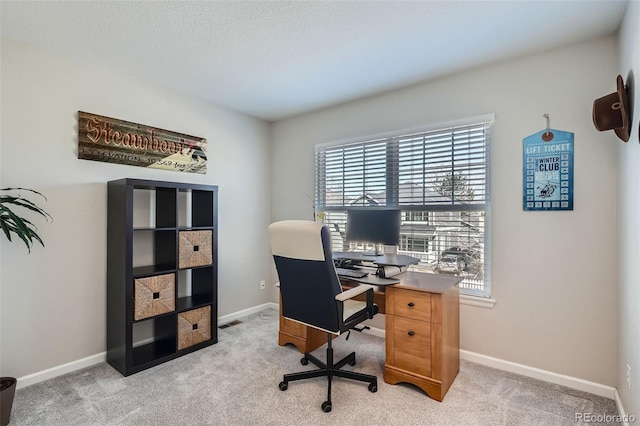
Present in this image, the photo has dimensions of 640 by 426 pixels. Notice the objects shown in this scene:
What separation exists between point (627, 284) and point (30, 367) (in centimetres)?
400

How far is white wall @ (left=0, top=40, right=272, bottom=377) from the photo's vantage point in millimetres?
2260

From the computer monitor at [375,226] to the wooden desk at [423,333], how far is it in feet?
1.44

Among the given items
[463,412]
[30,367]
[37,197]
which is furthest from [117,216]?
[463,412]

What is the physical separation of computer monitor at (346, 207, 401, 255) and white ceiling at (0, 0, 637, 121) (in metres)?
1.23

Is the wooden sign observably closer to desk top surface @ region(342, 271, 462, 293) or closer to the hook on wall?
desk top surface @ region(342, 271, 462, 293)

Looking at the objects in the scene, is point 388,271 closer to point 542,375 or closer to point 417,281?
point 417,281

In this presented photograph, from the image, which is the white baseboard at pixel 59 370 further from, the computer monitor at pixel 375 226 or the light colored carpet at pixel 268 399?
the computer monitor at pixel 375 226

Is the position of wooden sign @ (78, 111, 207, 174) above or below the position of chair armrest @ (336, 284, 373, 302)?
above

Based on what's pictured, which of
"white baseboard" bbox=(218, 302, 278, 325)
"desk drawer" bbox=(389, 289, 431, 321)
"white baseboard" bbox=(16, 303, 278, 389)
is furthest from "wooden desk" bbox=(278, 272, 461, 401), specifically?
"white baseboard" bbox=(16, 303, 278, 389)

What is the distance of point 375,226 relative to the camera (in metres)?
2.82

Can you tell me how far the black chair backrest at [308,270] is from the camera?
1.99 metres

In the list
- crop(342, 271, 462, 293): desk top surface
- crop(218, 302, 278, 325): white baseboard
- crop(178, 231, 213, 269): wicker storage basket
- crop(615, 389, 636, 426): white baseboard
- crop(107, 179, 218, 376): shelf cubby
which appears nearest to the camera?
crop(615, 389, 636, 426): white baseboard

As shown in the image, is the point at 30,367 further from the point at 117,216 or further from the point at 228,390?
the point at 228,390

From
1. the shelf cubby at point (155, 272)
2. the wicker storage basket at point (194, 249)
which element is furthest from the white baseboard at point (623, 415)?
the wicker storage basket at point (194, 249)
